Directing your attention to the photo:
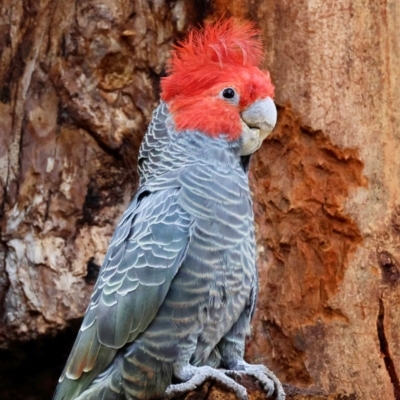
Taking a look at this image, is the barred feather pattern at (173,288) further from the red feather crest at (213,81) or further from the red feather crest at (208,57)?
the red feather crest at (208,57)

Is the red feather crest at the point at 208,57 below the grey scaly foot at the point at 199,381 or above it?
above

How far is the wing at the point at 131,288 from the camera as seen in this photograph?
304 cm

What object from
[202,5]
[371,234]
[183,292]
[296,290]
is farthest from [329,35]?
[183,292]

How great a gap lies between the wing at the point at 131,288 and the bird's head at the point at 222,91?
0.37 metres

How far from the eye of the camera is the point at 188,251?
3.07m

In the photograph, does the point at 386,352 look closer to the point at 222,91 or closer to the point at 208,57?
the point at 222,91

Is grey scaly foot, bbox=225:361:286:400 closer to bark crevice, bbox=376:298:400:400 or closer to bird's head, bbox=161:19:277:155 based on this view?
bark crevice, bbox=376:298:400:400

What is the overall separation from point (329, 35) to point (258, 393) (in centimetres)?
196

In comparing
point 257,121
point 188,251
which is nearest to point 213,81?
point 257,121

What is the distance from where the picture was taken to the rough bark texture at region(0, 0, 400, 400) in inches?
150

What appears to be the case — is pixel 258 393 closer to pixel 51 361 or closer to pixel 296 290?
pixel 296 290

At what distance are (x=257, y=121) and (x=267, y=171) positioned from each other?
87 cm

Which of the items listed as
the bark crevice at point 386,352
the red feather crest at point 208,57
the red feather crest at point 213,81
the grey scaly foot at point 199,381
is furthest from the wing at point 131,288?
the bark crevice at point 386,352

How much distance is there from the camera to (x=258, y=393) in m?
3.01
